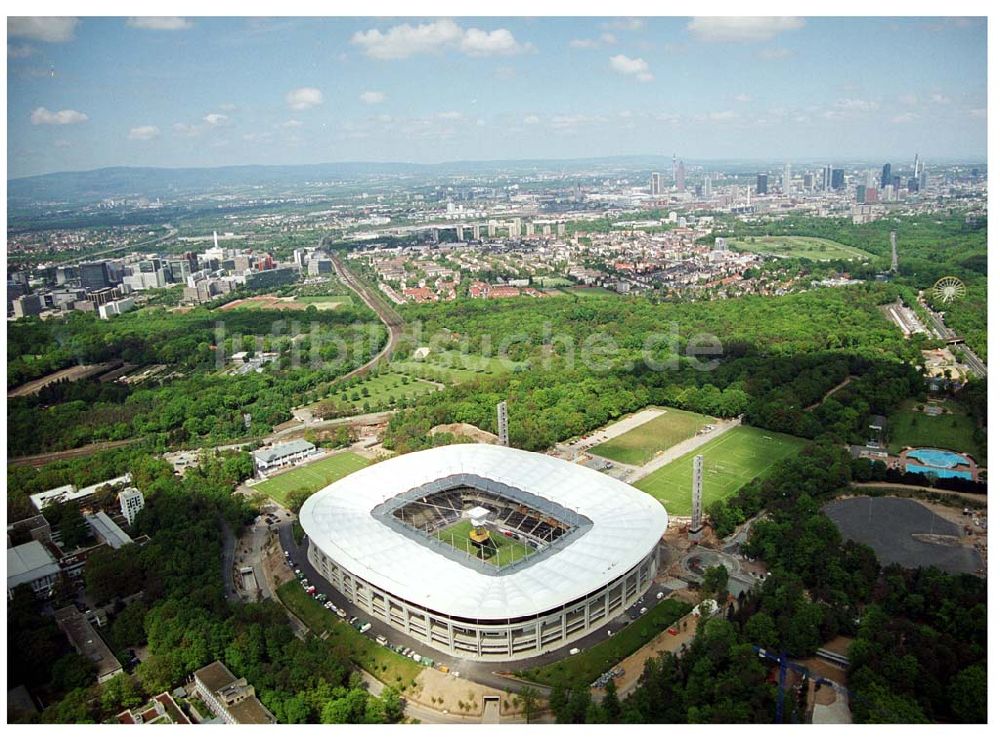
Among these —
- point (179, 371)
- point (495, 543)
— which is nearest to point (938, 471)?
point (495, 543)

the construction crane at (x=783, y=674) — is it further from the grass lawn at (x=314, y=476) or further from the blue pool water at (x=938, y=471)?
the grass lawn at (x=314, y=476)

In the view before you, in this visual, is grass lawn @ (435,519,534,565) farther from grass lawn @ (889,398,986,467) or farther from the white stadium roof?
grass lawn @ (889,398,986,467)

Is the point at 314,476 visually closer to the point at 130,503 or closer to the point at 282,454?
the point at 282,454

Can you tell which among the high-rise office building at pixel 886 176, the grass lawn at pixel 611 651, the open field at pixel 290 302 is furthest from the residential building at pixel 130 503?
the high-rise office building at pixel 886 176

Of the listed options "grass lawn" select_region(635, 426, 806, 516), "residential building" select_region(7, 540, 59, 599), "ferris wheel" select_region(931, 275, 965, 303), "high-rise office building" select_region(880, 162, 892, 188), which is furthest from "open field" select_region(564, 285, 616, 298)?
"residential building" select_region(7, 540, 59, 599)

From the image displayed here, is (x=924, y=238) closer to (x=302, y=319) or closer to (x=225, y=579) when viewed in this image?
(x=302, y=319)

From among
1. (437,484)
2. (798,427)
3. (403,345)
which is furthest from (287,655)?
(403,345)
